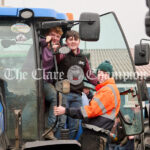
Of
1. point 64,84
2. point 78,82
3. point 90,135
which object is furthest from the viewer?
point 78,82

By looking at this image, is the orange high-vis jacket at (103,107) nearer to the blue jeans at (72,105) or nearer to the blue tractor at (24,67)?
the blue jeans at (72,105)

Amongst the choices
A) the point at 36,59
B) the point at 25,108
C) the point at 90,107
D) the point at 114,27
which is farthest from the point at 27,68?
the point at 114,27

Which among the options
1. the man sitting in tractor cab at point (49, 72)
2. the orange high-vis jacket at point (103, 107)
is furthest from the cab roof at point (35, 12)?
the orange high-vis jacket at point (103, 107)

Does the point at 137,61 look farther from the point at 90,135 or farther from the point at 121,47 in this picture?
the point at 90,135

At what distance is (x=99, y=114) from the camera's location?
14.0 ft

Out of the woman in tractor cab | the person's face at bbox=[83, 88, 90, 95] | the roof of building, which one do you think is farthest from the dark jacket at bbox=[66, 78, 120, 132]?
the roof of building

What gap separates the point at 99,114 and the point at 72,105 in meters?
0.46

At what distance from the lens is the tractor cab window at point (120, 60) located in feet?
16.9

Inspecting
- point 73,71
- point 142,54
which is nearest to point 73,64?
point 73,71

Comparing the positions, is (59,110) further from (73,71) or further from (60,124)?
(73,71)

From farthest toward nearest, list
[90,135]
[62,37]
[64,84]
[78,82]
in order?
[62,37], [78,82], [90,135], [64,84]

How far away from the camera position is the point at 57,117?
13.6 feet

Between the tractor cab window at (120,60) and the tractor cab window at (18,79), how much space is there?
3.52ft

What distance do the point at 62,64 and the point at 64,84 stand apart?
0.56m
